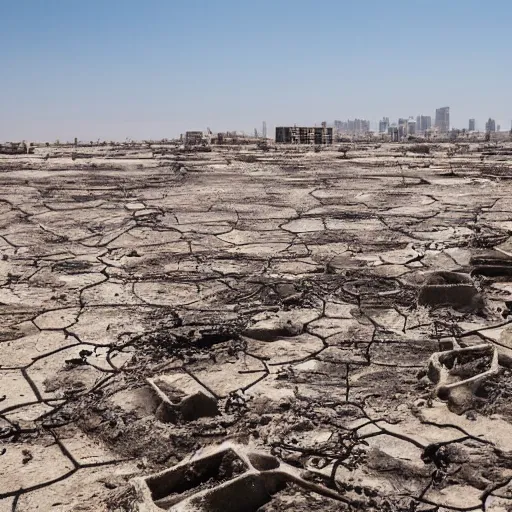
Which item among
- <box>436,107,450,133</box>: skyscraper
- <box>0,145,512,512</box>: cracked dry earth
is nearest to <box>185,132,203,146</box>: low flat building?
<box>0,145,512,512</box>: cracked dry earth

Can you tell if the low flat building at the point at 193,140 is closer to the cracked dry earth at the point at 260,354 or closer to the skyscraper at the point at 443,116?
the cracked dry earth at the point at 260,354

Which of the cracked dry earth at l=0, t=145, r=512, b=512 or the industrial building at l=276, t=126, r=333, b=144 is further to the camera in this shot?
the industrial building at l=276, t=126, r=333, b=144

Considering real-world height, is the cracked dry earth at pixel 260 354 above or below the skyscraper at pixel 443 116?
below

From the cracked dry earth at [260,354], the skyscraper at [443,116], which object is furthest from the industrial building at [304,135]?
the skyscraper at [443,116]

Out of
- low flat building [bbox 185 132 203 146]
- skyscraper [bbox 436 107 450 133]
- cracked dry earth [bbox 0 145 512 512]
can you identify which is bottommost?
cracked dry earth [bbox 0 145 512 512]

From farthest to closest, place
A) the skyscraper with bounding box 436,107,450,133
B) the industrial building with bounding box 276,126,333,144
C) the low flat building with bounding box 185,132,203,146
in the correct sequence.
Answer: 1. the skyscraper with bounding box 436,107,450,133
2. the industrial building with bounding box 276,126,333,144
3. the low flat building with bounding box 185,132,203,146

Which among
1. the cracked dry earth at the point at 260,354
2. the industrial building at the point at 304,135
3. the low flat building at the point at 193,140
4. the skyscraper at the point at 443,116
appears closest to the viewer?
the cracked dry earth at the point at 260,354

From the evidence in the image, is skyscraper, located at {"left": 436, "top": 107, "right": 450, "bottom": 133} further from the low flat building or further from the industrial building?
the low flat building

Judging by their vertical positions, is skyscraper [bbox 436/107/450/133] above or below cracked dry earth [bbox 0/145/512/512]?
above

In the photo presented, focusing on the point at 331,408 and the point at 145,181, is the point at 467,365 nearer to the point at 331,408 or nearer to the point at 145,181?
the point at 331,408
